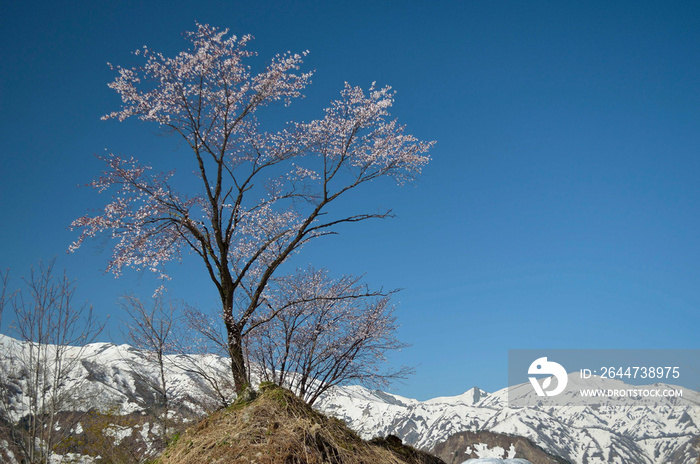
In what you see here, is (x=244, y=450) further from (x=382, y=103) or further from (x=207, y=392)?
(x=382, y=103)

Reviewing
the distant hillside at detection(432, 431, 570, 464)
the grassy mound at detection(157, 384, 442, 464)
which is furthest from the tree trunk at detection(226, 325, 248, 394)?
the distant hillside at detection(432, 431, 570, 464)

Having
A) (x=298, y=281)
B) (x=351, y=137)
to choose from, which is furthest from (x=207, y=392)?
(x=351, y=137)

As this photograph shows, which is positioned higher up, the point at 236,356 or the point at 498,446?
the point at 498,446

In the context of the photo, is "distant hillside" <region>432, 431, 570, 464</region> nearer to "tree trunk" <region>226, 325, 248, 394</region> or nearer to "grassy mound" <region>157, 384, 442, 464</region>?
"tree trunk" <region>226, 325, 248, 394</region>

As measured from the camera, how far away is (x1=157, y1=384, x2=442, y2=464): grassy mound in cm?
289

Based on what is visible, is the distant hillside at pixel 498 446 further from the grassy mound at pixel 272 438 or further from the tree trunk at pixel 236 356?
the grassy mound at pixel 272 438

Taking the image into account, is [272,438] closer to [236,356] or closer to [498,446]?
[236,356]

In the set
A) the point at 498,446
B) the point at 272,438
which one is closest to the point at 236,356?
the point at 272,438

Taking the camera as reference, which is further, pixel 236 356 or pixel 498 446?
pixel 498 446

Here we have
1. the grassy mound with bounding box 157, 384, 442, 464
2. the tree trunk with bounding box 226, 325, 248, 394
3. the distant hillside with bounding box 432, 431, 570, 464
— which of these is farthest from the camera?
the distant hillside with bounding box 432, 431, 570, 464

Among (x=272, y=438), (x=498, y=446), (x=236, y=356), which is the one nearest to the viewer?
(x=272, y=438)

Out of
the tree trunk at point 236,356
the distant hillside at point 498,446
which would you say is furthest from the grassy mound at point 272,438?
the distant hillside at point 498,446

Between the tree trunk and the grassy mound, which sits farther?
the tree trunk

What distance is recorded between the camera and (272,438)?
2.95m
